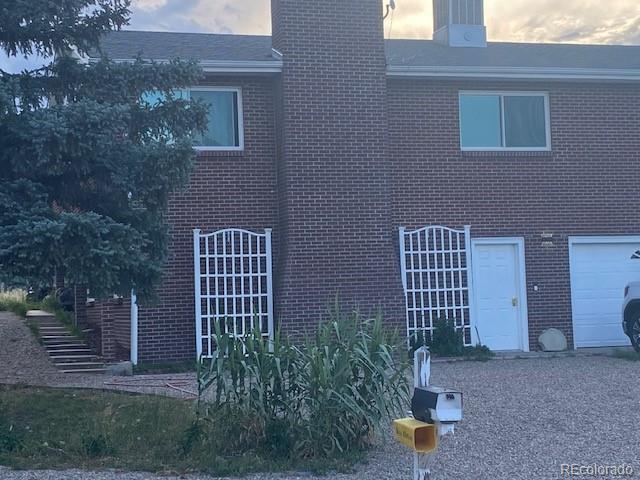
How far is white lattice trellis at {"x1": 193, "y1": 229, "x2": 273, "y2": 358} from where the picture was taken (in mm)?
15336

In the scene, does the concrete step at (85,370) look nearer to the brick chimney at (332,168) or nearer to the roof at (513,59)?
the brick chimney at (332,168)

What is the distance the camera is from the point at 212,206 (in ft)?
51.5

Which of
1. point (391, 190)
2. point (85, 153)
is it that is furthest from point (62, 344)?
point (85, 153)

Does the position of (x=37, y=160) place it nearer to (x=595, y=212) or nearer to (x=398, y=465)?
(x=398, y=465)

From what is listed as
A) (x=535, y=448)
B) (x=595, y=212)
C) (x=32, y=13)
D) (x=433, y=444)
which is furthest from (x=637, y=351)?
(x=32, y=13)

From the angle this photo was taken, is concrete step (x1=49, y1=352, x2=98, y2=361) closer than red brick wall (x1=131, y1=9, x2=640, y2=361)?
No

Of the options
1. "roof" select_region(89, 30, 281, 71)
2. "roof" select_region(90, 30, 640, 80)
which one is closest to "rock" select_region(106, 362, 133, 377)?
"roof" select_region(89, 30, 281, 71)

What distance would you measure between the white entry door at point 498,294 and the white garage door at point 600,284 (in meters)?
1.16

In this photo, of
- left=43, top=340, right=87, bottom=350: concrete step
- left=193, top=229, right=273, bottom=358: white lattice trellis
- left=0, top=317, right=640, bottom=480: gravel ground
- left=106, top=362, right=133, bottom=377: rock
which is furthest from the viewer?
left=43, top=340, right=87, bottom=350: concrete step

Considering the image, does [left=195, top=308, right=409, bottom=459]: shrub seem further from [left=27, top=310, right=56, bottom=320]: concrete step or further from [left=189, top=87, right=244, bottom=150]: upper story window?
[left=27, top=310, right=56, bottom=320]: concrete step

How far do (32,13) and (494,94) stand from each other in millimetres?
9579

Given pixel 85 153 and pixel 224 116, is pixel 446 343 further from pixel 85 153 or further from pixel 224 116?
pixel 85 153

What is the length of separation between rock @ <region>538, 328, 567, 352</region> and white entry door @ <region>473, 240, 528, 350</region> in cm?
37

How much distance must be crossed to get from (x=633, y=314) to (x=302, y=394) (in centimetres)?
906
